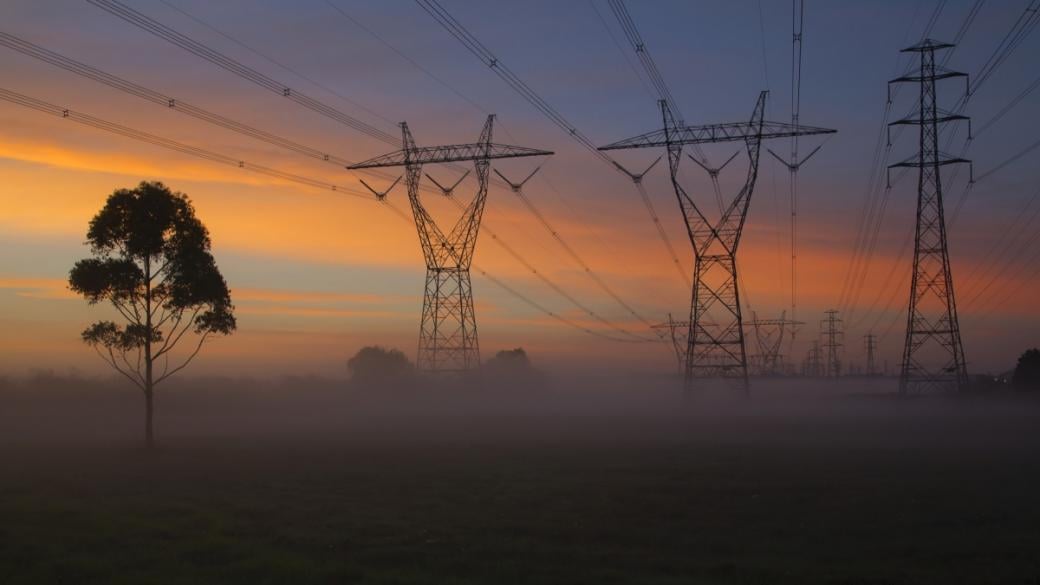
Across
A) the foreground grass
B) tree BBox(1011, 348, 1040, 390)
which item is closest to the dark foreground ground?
the foreground grass

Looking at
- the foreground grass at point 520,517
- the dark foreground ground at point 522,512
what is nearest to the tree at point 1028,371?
the dark foreground ground at point 522,512

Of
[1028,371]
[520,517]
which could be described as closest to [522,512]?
[520,517]

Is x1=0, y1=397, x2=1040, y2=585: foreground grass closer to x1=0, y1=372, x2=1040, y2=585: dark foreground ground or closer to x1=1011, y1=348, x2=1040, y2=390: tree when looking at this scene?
x1=0, y1=372, x2=1040, y2=585: dark foreground ground

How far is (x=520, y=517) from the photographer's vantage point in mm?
33531

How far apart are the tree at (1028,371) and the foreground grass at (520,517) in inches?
3307

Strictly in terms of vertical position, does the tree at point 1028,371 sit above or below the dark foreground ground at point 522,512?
above

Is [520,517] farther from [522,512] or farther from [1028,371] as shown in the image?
[1028,371]

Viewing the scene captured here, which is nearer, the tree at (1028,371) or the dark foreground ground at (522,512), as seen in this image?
the dark foreground ground at (522,512)

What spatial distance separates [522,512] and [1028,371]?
12698 centimetres

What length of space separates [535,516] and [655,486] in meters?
9.43

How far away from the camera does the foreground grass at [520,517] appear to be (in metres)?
25.0

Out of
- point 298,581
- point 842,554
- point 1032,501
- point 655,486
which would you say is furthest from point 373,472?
point 1032,501

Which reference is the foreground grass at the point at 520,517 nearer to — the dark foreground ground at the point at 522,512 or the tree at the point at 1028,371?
the dark foreground ground at the point at 522,512

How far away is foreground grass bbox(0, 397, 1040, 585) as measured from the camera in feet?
82.1
